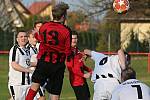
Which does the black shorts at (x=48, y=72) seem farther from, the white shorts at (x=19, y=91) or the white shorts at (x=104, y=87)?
the white shorts at (x=19, y=91)

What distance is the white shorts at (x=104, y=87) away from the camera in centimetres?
1013

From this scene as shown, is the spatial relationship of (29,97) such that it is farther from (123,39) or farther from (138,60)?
(123,39)

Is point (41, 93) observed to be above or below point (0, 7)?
below

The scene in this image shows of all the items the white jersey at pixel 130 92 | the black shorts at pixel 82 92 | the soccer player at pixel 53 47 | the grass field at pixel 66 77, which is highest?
the soccer player at pixel 53 47

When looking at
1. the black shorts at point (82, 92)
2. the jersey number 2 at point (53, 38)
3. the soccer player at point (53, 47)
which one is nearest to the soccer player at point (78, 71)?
the black shorts at point (82, 92)

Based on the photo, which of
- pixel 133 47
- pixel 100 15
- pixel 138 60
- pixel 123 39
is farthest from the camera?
pixel 100 15

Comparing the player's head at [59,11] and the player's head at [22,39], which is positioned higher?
the player's head at [59,11]

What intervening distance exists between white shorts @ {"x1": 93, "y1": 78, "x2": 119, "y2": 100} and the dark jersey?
0.89 metres

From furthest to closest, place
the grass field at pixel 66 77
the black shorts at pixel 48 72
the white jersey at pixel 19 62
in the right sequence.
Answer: the grass field at pixel 66 77 → the white jersey at pixel 19 62 → the black shorts at pixel 48 72

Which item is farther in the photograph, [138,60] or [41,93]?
[138,60]

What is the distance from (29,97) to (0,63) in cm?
2504

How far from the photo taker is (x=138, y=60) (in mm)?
33562

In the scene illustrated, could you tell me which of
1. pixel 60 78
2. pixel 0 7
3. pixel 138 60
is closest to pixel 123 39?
pixel 138 60

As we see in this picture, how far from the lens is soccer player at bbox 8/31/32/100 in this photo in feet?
38.6
